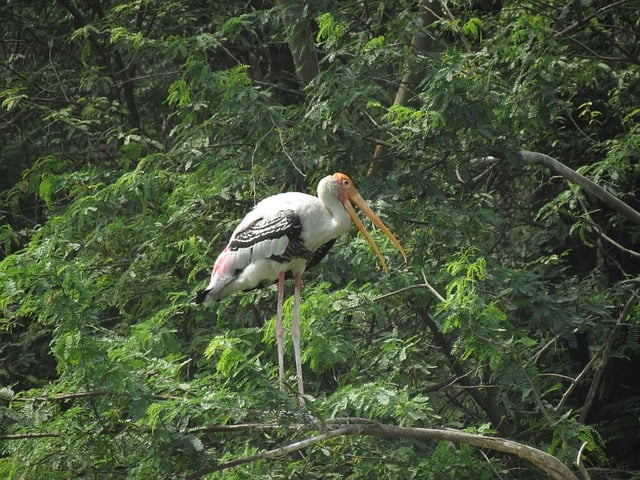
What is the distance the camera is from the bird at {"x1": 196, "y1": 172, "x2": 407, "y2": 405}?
6.45 m

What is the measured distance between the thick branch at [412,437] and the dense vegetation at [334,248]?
57 mm

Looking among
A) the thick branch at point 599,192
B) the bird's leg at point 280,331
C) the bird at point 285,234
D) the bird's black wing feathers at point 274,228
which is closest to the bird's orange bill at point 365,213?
the bird at point 285,234

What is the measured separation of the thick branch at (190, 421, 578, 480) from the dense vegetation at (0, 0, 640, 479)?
0.19 ft

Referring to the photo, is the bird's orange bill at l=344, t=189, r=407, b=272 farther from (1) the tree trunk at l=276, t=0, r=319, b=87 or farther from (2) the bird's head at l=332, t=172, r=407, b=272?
(1) the tree trunk at l=276, t=0, r=319, b=87

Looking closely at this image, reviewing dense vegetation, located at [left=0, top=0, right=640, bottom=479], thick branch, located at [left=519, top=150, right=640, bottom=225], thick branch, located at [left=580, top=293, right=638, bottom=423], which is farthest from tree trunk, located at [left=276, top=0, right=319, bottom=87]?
thick branch, located at [left=580, top=293, right=638, bottom=423]

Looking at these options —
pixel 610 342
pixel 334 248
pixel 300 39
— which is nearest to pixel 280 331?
pixel 334 248

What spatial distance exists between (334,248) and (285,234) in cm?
70

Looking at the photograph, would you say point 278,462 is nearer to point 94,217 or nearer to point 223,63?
point 94,217

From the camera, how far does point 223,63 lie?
9172mm

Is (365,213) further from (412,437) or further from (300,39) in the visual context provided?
(300,39)

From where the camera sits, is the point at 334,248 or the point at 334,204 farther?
the point at 334,248

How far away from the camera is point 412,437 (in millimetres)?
5160

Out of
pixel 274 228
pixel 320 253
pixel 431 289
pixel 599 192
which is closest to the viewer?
pixel 431 289

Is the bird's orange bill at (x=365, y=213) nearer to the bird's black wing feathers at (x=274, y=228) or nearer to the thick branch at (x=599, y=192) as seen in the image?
the bird's black wing feathers at (x=274, y=228)
